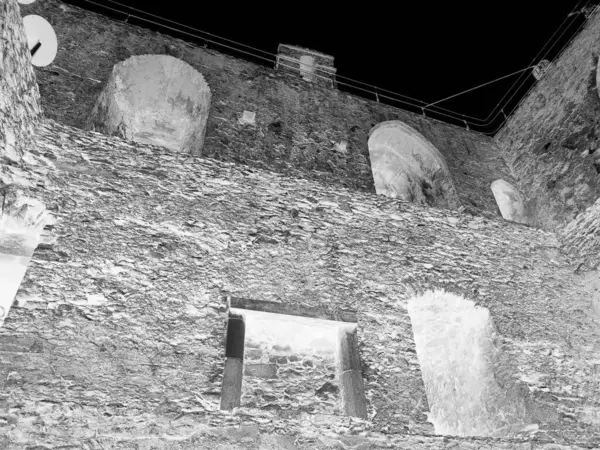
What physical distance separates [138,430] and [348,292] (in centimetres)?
251

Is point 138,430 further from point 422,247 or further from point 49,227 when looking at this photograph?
point 422,247

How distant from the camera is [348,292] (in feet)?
16.4

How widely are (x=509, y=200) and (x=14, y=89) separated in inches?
324

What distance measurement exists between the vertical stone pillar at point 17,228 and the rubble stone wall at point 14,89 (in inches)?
9.6

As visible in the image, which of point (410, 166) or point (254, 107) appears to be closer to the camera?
point (254, 107)

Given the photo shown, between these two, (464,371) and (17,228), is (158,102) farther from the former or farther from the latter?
(464,371)

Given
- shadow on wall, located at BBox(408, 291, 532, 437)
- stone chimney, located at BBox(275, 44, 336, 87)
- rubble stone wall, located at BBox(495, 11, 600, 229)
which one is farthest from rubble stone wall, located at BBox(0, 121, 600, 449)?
stone chimney, located at BBox(275, 44, 336, 87)

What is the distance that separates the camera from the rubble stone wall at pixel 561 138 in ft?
23.9

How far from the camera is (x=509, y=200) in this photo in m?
8.91

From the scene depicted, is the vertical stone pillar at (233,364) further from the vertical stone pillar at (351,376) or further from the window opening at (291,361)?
the vertical stone pillar at (351,376)

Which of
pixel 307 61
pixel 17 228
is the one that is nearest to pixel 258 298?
pixel 17 228

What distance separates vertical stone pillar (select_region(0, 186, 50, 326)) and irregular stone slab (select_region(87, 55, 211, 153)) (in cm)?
300

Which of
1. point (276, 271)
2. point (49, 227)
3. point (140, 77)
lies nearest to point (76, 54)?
point (140, 77)

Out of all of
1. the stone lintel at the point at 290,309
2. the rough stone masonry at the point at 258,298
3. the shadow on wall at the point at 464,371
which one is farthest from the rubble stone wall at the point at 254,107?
the stone lintel at the point at 290,309
